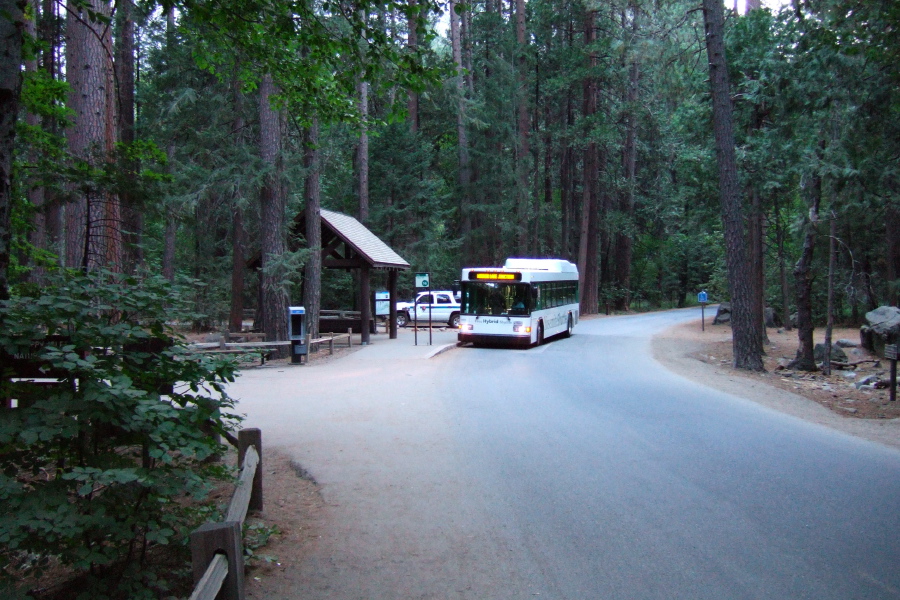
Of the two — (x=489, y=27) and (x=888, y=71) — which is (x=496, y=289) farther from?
(x=489, y=27)

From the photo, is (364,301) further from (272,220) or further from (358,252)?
(272,220)

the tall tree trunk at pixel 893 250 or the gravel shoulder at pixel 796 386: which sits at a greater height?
the tall tree trunk at pixel 893 250

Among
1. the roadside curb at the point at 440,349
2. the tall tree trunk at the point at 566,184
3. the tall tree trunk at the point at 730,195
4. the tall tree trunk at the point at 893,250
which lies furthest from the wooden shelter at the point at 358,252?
the tall tree trunk at the point at 566,184

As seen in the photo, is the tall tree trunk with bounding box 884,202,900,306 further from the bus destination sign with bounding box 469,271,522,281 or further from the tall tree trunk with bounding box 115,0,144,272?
the tall tree trunk with bounding box 115,0,144,272

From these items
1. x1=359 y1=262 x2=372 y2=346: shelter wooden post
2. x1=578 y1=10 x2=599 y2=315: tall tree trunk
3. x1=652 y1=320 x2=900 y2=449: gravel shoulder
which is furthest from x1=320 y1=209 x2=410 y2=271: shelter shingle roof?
x1=578 y1=10 x2=599 y2=315: tall tree trunk

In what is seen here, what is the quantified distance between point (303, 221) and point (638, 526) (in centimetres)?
2232

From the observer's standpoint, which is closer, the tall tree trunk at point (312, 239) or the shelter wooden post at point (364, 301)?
the tall tree trunk at point (312, 239)

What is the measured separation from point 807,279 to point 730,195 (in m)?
4.25

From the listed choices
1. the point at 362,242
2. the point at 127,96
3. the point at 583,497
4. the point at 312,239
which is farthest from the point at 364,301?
the point at 583,497

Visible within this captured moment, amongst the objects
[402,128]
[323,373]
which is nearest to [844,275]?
[402,128]

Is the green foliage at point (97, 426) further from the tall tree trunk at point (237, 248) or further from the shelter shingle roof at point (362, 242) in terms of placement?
the tall tree trunk at point (237, 248)

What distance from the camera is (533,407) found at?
12750 millimetres

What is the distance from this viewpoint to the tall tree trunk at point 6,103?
14.3 feet

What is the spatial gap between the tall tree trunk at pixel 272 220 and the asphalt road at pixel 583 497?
7720mm
